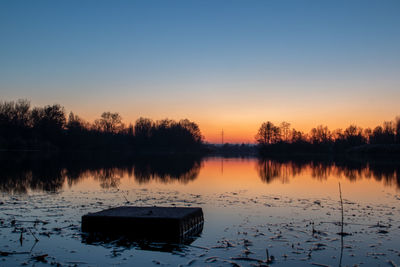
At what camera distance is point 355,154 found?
12244cm

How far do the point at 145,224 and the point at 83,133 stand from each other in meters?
116

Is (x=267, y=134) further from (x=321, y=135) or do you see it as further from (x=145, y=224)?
(x=145, y=224)

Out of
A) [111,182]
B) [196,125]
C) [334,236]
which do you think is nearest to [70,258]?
[334,236]

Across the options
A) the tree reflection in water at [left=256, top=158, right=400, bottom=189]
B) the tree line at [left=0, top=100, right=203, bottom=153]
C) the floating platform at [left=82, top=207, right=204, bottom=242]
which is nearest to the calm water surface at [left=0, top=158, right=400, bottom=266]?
the floating platform at [left=82, top=207, right=204, bottom=242]

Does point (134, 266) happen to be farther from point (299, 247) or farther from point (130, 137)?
point (130, 137)

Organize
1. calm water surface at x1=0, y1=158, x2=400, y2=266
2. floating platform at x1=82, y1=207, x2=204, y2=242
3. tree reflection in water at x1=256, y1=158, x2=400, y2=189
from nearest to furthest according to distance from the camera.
A: calm water surface at x1=0, y1=158, x2=400, y2=266, floating platform at x1=82, y1=207, x2=204, y2=242, tree reflection in water at x1=256, y1=158, x2=400, y2=189

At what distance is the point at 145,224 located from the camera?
1243 cm

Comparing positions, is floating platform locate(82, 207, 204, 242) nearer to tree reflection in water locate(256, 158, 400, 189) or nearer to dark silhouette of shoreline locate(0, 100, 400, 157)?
tree reflection in water locate(256, 158, 400, 189)

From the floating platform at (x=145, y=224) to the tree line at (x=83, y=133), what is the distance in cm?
9456

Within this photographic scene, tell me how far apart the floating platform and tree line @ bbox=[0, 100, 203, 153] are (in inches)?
3723

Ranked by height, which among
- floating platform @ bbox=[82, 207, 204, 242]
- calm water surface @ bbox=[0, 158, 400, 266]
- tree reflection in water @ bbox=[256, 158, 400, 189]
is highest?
floating platform @ bbox=[82, 207, 204, 242]

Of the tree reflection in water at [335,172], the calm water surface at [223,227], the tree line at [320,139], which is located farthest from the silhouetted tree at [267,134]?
the calm water surface at [223,227]

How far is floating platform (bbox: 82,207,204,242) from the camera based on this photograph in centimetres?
1216

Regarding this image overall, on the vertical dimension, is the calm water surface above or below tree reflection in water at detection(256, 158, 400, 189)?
above
